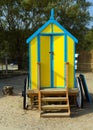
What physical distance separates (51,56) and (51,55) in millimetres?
36

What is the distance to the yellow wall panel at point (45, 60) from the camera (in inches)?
468

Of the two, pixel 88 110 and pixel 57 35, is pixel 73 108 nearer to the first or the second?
pixel 88 110

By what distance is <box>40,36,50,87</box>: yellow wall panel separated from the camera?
39.0ft

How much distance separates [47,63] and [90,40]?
4264cm

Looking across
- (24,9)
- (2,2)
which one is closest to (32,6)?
(24,9)

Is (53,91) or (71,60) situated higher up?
(71,60)

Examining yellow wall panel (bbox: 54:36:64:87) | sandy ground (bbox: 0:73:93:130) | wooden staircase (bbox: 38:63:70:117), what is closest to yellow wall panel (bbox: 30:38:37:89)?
wooden staircase (bbox: 38:63:70:117)

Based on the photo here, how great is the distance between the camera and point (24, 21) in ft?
103

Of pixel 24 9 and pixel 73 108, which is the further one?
pixel 24 9

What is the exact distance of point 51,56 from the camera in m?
11.9

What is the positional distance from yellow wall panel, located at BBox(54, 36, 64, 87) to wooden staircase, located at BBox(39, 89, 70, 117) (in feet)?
1.71

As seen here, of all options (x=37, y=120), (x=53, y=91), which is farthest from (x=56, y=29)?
(x=37, y=120)

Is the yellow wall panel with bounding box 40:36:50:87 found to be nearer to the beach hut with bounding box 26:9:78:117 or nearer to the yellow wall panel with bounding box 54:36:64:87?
the beach hut with bounding box 26:9:78:117

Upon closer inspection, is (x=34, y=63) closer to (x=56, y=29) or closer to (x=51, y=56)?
(x=51, y=56)
